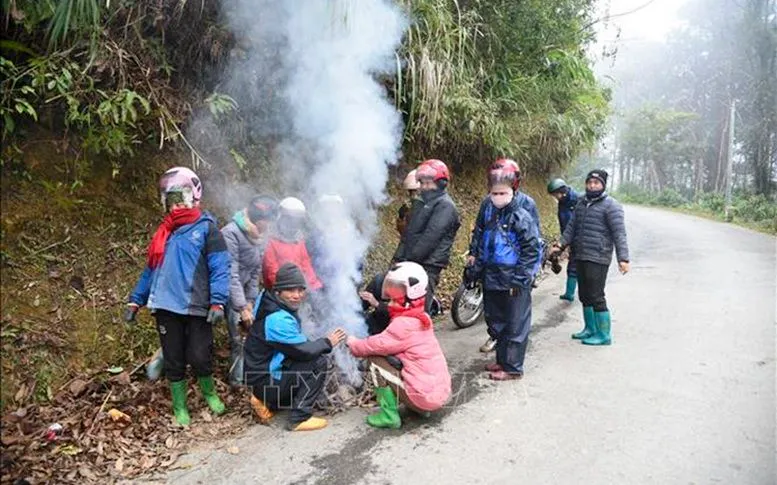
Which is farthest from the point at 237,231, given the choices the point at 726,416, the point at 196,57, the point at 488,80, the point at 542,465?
the point at 488,80

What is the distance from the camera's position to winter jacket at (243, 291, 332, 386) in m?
3.92

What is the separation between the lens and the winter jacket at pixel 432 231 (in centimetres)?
500

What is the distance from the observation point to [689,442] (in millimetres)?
3756

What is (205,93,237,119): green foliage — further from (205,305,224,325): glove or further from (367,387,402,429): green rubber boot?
(367,387,402,429): green rubber boot

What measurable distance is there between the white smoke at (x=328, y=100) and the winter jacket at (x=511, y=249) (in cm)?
132

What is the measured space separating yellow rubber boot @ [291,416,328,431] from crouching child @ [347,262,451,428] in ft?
1.15

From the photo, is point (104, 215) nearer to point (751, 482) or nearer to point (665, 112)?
point (751, 482)

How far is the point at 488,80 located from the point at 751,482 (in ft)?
24.1

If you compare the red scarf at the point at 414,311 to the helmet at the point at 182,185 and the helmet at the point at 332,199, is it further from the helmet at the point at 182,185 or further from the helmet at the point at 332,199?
the helmet at the point at 332,199

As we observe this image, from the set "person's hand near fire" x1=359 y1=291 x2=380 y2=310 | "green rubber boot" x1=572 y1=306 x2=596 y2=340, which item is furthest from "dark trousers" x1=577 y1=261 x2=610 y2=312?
"person's hand near fire" x1=359 y1=291 x2=380 y2=310

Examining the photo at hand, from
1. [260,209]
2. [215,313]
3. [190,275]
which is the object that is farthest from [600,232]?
[190,275]

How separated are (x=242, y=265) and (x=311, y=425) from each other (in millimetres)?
1420

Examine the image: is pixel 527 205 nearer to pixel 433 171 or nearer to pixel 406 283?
pixel 433 171

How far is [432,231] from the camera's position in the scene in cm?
499
